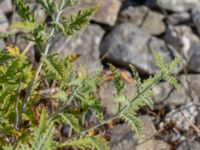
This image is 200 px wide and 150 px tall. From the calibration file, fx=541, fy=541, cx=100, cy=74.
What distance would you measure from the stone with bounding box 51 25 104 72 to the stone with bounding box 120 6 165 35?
33cm

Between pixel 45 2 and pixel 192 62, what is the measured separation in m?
2.45

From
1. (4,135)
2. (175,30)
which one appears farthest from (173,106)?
(4,135)

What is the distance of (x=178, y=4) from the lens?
16.7 feet

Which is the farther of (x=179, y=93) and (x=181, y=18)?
(x=181, y=18)

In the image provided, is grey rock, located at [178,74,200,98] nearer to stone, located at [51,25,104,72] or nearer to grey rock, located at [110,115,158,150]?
grey rock, located at [110,115,158,150]

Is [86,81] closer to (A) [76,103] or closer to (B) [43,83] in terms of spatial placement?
(A) [76,103]

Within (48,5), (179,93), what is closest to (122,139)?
(179,93)

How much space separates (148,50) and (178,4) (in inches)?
Result: 25.8

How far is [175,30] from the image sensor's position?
4844 mm

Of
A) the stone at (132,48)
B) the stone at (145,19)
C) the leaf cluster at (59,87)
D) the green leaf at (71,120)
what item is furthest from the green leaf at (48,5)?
the stone at (145,19)

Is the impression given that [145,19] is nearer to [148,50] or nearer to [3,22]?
[148,50]

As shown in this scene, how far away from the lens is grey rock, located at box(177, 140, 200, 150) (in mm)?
4008

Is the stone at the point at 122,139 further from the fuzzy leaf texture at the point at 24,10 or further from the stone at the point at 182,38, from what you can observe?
the fuzzy leaf texture at the point at 24,10

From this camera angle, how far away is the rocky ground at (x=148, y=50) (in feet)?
13.7
